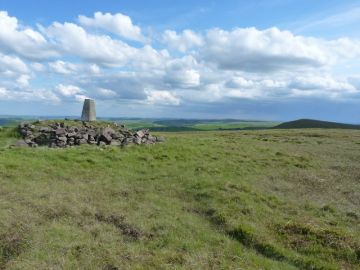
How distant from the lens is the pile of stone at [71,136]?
99.9 feet

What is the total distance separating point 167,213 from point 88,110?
26678 millimetres

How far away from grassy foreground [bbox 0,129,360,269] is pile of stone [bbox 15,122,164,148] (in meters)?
2.82

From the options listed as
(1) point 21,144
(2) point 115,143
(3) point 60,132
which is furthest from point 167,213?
(3) point 60,132

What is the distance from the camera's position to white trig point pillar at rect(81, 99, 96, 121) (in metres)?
39.9

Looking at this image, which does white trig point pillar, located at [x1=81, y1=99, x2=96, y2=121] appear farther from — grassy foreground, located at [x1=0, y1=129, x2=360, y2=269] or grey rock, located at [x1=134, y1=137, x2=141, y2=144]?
grassy foreground, located at [x1=0, y1=129, x2=360, y2=269]

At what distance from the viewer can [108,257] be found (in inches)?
436

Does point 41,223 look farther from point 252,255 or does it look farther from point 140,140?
point 140,140

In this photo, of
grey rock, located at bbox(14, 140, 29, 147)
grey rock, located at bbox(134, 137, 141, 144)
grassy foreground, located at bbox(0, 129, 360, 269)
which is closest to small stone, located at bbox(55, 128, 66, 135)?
grey rock, located at bbox(14, 140, 29, 147)

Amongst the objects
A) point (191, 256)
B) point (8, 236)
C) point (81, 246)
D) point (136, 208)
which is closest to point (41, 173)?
point (136, 208)

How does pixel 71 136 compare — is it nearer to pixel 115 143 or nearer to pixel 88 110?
pixel 115 143

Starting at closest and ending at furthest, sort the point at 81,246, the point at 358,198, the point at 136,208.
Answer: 1. the point at 81,246
2. the point at 136,208
3. the point at 358,198

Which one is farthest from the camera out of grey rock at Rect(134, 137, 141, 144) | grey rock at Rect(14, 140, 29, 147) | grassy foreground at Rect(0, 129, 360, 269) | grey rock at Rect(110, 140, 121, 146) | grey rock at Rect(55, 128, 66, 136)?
grey rock at Rect(134, 137, 141, 144)

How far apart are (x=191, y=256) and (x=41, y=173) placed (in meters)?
13.0

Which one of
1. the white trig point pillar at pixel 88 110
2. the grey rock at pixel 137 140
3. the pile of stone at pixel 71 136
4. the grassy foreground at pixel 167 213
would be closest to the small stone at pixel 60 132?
the pile of stone at pixel 71 136
